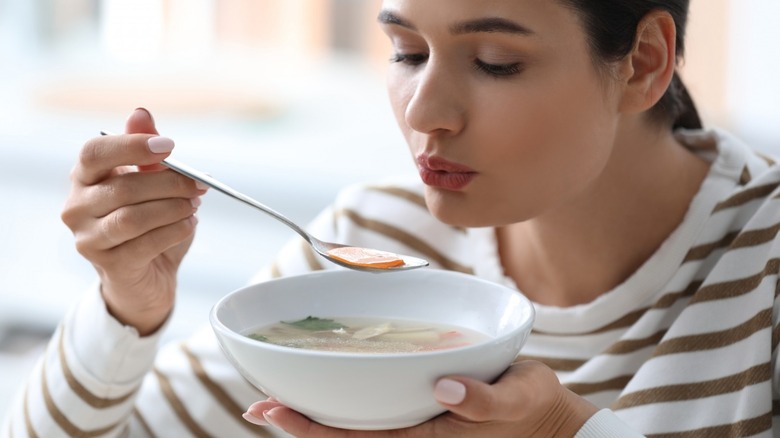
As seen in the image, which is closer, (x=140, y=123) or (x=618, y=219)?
(x=140, y=123)

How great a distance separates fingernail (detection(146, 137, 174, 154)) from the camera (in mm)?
1007

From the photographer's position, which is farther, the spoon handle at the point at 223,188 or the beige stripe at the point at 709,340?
the beige stripe at the point at 709,340

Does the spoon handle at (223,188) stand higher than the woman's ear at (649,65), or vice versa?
the woman's ear at (649,65)

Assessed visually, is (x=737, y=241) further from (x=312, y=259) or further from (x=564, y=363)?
(x=312, y=259)

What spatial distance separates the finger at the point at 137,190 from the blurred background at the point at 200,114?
157 cm

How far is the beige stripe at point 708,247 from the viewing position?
1213mm

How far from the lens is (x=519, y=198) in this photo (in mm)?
1076

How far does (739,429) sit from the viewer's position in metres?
1.10

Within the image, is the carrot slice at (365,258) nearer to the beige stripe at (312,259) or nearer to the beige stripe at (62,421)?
the beige stripe at (312,259)

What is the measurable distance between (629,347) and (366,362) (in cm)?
57

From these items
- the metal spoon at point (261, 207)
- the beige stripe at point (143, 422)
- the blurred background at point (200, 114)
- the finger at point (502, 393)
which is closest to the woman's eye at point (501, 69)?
the metal spoon at point (261, 207)

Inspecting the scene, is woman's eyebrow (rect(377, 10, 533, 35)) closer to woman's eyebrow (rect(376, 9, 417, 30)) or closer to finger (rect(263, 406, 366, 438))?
woman's eyebrow (rect(376, 9, 417, 30))

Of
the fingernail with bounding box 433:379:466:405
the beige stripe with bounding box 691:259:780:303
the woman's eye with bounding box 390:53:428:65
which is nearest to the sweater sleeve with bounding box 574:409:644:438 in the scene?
the fingernail with bounding box 433:379:466:405

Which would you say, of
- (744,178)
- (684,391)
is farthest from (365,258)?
(744,178)
